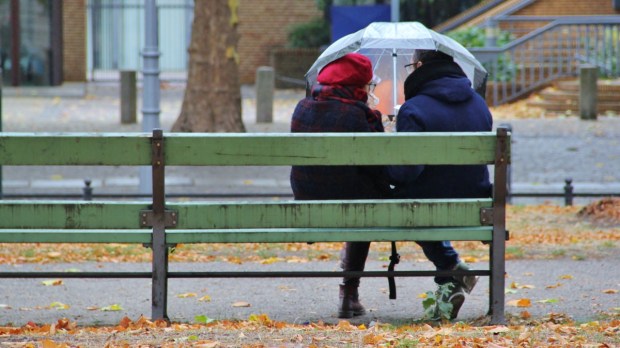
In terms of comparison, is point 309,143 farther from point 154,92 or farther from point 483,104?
point 154,92

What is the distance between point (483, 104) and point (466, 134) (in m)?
0.71

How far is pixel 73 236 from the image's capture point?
5.52 metres

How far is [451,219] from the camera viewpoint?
5.55 m

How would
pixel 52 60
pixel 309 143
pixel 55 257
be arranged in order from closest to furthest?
pixel 309 143 < pixel 55 257 < pixel 52 60

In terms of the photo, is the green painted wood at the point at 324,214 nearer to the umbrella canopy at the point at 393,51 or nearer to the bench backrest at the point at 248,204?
the bench backrest at the point at 248,204

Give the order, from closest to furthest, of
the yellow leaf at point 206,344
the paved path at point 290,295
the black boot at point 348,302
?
the yellow leaf at point 206,344
the black boot at point 348,302
the paved path at point 290,295

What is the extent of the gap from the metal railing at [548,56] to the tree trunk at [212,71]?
7189 mm

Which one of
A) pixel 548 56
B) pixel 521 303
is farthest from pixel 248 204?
pixel 548 56

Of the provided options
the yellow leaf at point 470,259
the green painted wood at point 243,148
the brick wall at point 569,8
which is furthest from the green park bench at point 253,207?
the brick wall at point 569,8

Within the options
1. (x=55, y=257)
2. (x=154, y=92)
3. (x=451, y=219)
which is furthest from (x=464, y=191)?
(x=154, y=92)

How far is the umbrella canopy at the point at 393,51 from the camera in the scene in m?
6.48

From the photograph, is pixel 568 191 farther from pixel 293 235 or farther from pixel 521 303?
pixel 293 235

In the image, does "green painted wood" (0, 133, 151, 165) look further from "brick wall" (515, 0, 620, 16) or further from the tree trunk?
"brick wall" (515, 0, 620, 16)

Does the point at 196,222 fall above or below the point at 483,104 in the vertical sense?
below
